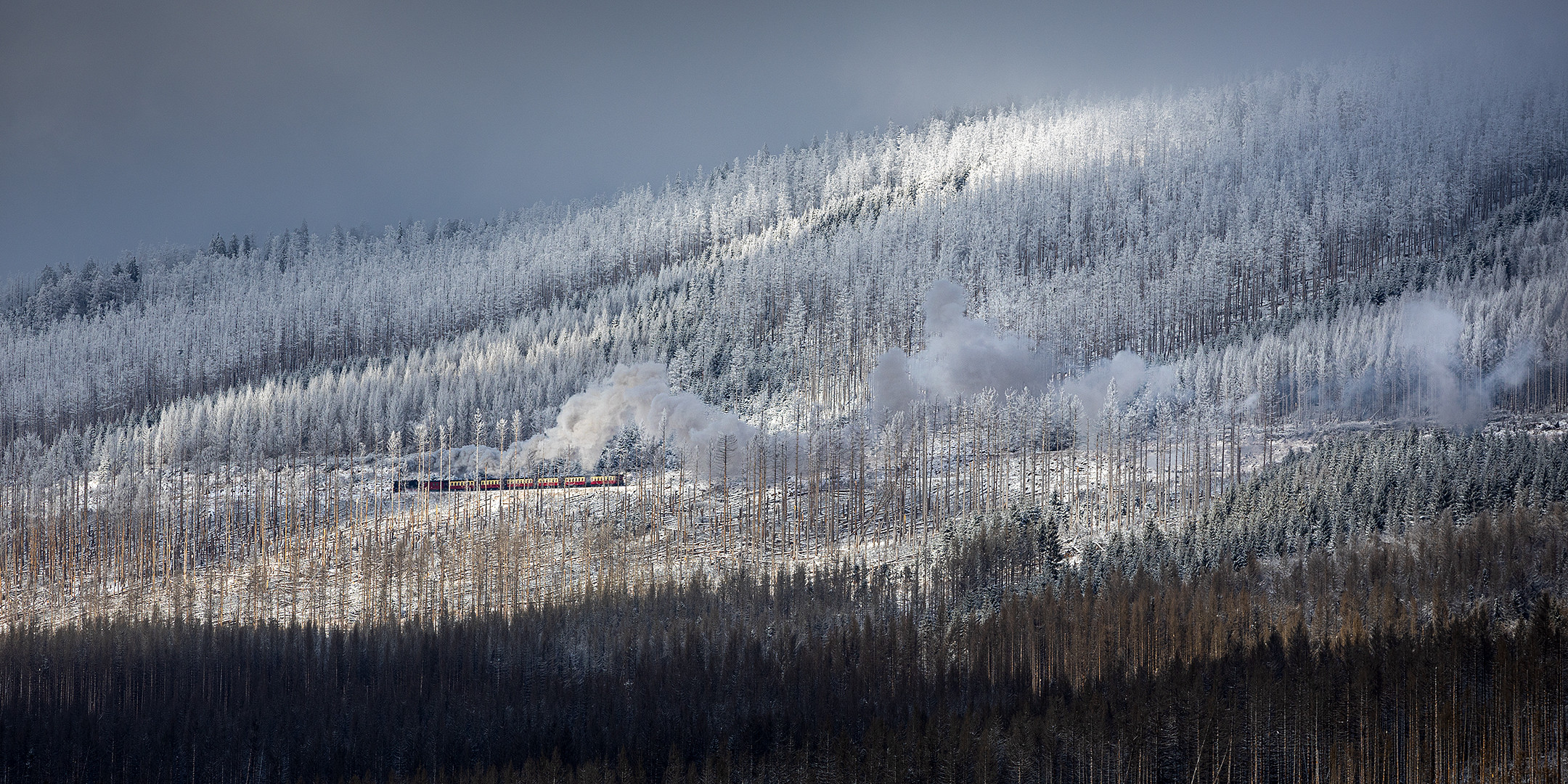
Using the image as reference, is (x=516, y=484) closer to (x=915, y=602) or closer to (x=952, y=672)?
(x=915, y=602)

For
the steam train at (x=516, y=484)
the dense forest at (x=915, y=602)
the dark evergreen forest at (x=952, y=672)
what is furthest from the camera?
the steam train at (x=516, y=484)

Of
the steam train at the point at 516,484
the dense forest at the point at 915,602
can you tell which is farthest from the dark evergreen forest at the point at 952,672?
the steam train at the point at 516,484

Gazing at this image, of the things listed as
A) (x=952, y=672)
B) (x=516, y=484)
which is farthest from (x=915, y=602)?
(x=516, y=484)

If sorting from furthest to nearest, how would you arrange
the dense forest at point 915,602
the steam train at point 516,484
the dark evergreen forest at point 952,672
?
the steam train at point 516,484
the dense forest at point 915,602
the dark evergreen forest at point 952,672

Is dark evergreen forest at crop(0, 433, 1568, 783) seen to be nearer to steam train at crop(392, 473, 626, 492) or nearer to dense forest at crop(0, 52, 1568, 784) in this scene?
dense forest at crop(0, 52, 1568, 784)

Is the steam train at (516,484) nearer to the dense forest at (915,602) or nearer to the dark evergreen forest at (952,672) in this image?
the dense forest at (915,602)

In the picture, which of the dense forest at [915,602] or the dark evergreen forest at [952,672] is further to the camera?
the dense forest at [915,602]

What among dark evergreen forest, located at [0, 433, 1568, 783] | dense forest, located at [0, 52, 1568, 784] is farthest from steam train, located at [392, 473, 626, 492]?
dark evergreen forest, located at [0, 433, 1568, 783]

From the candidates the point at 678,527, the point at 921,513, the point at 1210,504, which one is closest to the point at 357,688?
the point at 678,527

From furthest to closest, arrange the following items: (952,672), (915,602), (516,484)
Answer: (516,484), (915,602), (952,672)
